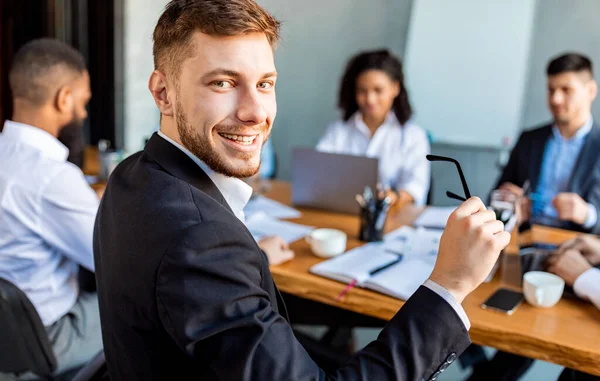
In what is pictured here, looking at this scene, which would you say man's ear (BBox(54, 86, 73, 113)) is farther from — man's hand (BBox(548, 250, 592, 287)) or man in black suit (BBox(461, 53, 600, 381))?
man in black suit (BBox(461, 53, 600, 381))

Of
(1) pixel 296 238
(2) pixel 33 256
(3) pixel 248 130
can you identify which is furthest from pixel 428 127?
(3) pixel 248 130

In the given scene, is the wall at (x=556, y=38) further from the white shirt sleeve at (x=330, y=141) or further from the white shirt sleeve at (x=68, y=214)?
the white shirt sleeve at (x=68, y=214)

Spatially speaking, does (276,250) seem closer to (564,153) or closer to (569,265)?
(569,265)

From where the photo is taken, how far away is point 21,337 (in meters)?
1.25

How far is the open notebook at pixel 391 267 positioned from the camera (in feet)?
4.07

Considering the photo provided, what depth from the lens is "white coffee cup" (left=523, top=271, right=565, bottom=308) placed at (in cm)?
117

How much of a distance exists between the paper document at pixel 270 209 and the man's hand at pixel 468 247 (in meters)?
1.09

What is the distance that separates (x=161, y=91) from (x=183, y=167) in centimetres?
13

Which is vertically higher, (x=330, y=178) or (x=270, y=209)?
(x=330, y=178)

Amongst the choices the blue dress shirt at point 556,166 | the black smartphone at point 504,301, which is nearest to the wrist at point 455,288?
the black smartphone at point 504,301

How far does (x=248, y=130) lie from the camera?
0.81m

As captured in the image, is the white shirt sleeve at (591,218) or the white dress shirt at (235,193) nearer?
the white dress shirt at (235,193)

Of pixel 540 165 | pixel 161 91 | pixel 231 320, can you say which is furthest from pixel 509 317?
pixel 540 165

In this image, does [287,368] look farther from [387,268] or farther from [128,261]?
[387,268]
